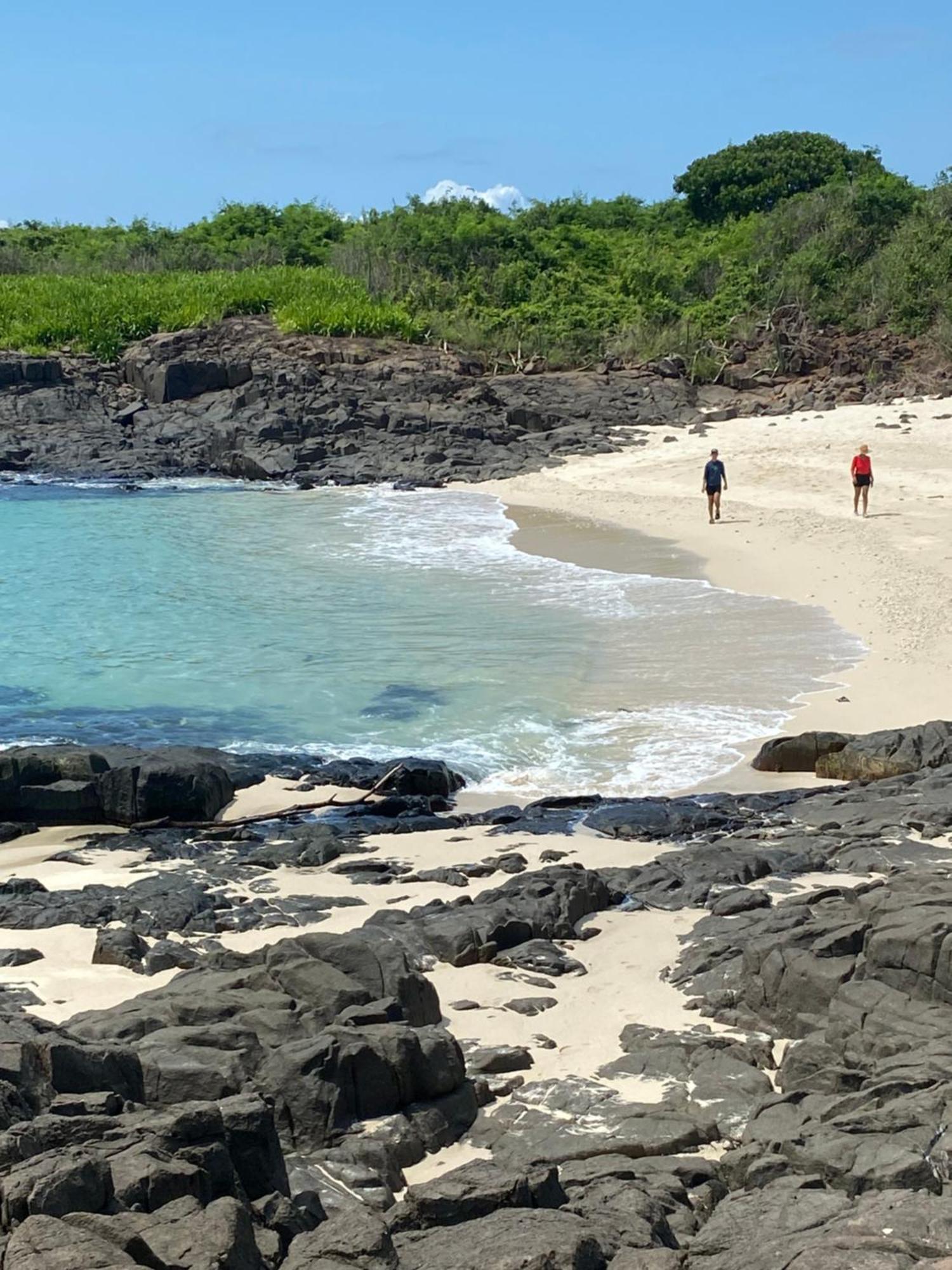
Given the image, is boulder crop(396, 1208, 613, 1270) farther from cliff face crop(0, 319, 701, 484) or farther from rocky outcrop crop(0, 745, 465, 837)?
cliff face crop(0, 319, 701, 484)

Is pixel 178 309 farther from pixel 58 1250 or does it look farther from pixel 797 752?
pixel 58 1250

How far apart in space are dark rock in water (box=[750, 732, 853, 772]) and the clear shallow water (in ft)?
1.50

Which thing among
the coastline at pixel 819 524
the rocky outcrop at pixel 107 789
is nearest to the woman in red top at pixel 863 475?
the coastline at pixel 819 524

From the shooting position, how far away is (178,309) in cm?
4409

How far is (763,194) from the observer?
2074 inches

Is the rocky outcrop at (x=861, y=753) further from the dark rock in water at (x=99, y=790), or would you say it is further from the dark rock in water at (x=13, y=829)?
the dark rock in water at (x=13, y=829)

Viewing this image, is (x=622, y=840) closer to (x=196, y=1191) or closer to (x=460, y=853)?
(x=460, y=853)

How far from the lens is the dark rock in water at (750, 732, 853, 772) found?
12875 millimetres

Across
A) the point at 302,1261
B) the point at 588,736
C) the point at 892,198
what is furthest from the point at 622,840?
the point at 892,198

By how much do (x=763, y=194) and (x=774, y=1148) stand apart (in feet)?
168

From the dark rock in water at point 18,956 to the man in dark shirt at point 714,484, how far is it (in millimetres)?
18926

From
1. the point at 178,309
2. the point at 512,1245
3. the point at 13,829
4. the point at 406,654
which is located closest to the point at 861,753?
the point at 406,654

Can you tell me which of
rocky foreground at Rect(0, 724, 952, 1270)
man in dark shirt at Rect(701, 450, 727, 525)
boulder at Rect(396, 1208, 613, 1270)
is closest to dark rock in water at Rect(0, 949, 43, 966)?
rocky foreground at Rect(0, 724, 952, 1270)

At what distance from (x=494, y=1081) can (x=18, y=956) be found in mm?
2926
